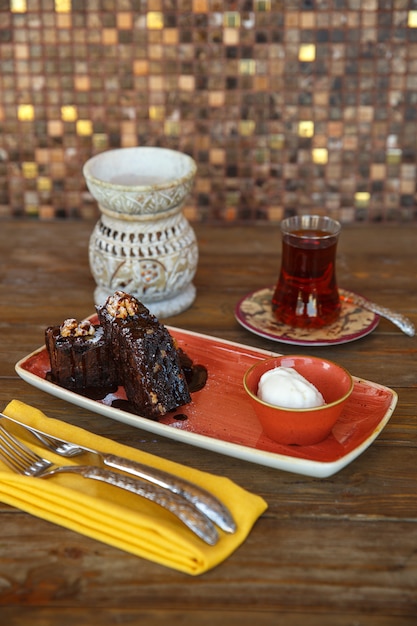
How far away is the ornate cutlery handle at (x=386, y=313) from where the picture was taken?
1161 mm

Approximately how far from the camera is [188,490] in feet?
2.51

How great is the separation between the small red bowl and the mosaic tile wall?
2.42 ft

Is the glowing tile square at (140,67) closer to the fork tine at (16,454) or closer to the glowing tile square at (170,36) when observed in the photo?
the glowing tile square at (170,36)

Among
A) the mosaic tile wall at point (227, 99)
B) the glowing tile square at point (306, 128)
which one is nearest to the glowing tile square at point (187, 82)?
the mosaic tile wall at point (227, 99)

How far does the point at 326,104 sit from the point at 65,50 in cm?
51

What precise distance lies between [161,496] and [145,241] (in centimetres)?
52

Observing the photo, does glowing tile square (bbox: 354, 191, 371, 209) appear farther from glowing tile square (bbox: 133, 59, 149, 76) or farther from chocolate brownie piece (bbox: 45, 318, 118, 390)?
chocolate brownie piece (bbox: 45, 318, 118, 390)

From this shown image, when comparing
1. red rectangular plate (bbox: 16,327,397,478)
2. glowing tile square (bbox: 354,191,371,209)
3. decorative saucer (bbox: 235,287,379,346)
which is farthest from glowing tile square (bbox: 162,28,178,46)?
red rectangular plate (bbox: 16,327,397,478)

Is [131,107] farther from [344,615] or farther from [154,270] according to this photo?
[344,615]

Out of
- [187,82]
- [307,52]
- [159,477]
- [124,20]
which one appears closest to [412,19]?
[307,52]

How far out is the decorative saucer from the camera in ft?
3.68

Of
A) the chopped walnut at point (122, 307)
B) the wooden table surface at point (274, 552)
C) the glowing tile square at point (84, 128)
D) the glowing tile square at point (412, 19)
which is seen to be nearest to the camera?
the wooden table surface at point (274, 552)

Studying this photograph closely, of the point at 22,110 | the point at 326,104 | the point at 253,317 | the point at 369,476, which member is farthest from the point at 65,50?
the point at 369,476

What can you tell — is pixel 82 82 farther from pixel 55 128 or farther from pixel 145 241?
pixel 145 241
